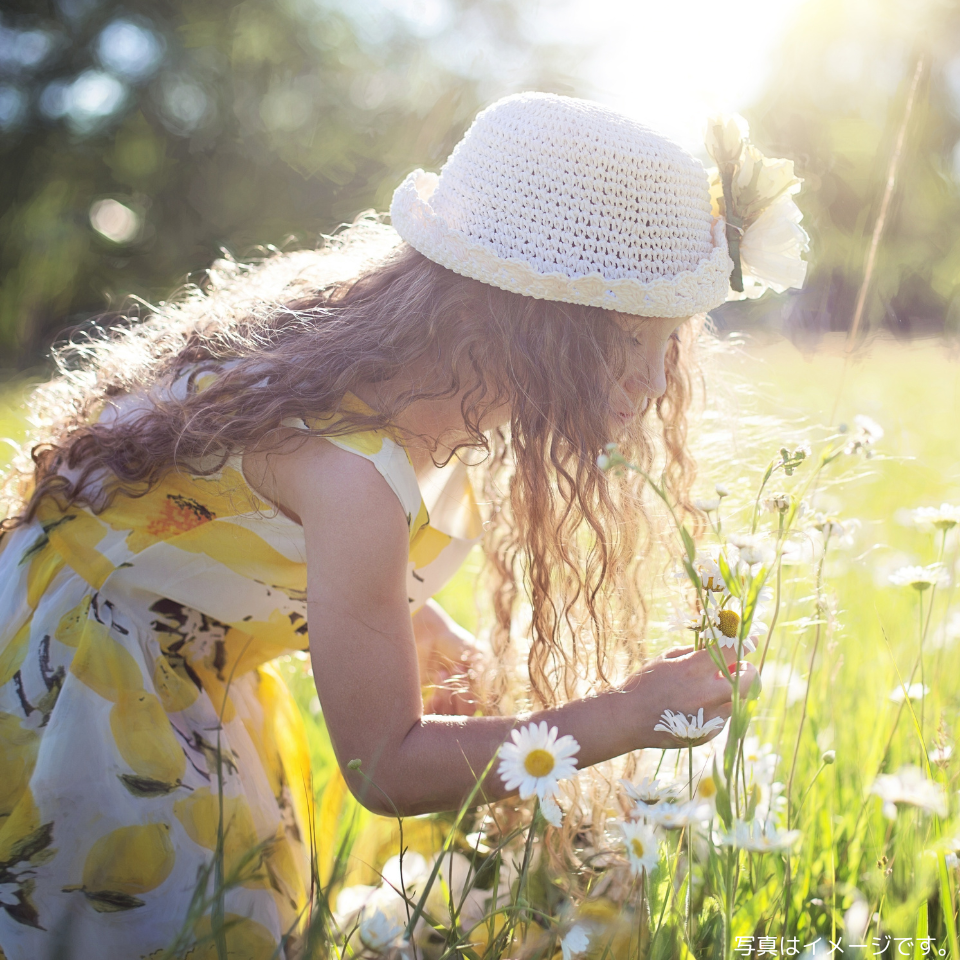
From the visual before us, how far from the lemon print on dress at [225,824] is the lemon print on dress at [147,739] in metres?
0.04

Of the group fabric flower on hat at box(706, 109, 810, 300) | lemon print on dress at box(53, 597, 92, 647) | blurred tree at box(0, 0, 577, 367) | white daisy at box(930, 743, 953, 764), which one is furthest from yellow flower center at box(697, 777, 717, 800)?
blurred tree at box(0, 0, 577, 367)

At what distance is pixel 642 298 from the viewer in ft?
3.47

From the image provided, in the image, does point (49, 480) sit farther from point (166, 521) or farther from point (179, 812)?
point (179, 812)

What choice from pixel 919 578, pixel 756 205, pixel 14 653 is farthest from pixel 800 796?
pixel 14 653

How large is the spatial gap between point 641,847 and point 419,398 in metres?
0.61

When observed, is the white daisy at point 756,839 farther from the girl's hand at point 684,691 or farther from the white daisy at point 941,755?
the white daisy at point 941,755

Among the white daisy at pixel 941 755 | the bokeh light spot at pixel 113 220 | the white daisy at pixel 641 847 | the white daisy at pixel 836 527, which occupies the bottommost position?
the white daisy at pixel 641 847

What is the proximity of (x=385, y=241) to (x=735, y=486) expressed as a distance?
72 cm

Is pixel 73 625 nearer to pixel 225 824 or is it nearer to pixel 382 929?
pixel 225 824

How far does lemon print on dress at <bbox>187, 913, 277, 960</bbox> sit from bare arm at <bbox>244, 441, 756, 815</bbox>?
25 centimetres

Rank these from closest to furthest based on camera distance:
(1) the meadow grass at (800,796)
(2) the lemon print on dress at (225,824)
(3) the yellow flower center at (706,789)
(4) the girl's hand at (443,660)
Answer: (1) the meadow grass at (800,796) < (3) the yellow flower center at (706,789) < (2) the lemon print on dress at (225,824) < (4) the girl's hand at (443,660)

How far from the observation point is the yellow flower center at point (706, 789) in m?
0.98

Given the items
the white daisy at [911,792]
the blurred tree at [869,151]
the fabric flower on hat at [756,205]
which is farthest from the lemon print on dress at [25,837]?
the blurred tree at [869,151]

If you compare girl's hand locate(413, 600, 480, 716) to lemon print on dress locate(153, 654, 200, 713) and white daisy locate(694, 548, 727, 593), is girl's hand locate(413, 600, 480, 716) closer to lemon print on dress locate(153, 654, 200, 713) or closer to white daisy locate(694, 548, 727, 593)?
lemon print on dress locate(153, 654, 200, 713)
